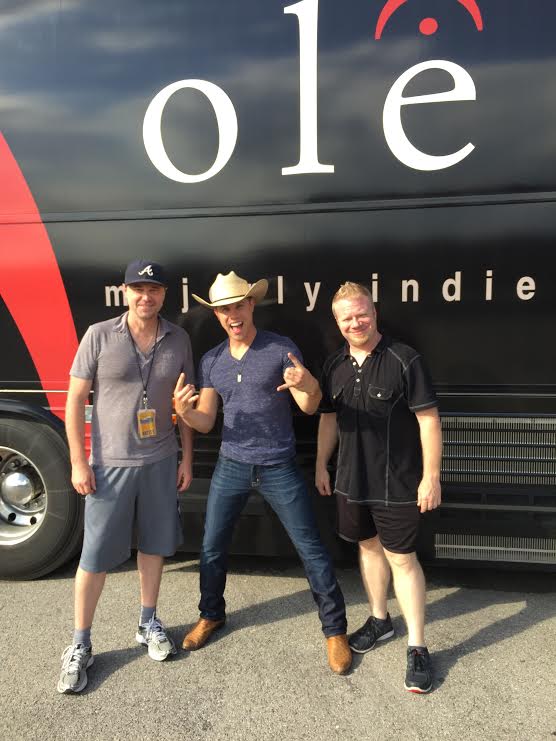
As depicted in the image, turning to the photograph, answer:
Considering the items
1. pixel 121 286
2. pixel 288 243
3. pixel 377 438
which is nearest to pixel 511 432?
pixel 377 438

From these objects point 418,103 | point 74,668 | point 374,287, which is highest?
point 418,103

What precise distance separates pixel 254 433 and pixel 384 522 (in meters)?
0.68

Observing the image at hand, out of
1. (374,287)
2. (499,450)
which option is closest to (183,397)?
(374,287)

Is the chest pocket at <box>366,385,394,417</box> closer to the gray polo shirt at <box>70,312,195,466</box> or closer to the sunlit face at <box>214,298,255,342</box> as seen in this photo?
the sunlit face at <box>214,298,255,342</box>

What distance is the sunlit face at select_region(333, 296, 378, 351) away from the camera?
7.81 ft

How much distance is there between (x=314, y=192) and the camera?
114 inches

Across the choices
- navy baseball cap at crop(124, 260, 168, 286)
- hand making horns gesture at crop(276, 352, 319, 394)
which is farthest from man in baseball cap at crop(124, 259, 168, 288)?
hand making horns gesture at crop(276, 352, 319, 394)

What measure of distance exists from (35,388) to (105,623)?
1303 mm

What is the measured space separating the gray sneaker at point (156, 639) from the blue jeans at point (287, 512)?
0.42m

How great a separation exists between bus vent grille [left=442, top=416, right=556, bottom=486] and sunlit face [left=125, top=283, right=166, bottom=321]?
1.53 m

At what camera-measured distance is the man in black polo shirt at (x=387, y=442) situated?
238 cm

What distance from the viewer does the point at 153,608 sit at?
2.78 meters

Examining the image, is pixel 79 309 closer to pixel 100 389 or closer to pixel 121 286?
pixel 121 286

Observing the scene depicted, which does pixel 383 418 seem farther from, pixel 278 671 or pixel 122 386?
pixel 278 671
